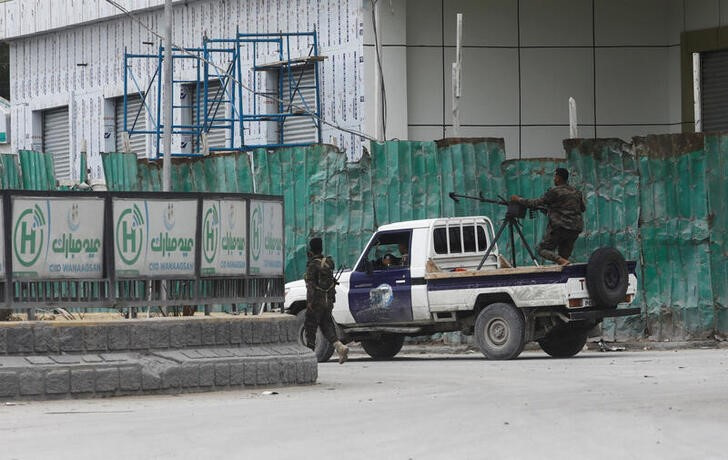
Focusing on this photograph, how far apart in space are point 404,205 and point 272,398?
32.5ft

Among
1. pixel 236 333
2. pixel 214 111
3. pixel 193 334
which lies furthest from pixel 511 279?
pixel 214 111

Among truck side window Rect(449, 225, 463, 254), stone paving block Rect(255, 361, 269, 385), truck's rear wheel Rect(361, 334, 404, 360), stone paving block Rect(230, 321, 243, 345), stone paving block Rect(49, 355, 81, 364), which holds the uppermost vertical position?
truck side window Rect(449, 225, 463, 254)

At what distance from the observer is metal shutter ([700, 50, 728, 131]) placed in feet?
114

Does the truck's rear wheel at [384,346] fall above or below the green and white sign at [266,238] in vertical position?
below

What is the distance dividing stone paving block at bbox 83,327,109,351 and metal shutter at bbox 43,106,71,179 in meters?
28.1

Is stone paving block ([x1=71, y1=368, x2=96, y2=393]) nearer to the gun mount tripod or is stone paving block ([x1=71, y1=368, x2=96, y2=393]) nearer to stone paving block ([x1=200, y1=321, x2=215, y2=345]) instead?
stone paving block ([x1=200, y1=321, x2=215, y2=345])

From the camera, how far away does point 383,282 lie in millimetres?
21109

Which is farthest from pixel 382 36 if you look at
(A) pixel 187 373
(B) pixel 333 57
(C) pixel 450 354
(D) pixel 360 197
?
(A) pixel 187 373

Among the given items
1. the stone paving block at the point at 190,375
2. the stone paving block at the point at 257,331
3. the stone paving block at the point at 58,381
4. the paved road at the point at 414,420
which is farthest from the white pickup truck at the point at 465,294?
the stone paving block at the point at 58,381

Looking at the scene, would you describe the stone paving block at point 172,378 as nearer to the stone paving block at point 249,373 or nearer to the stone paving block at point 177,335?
the stone paving block at point 177,335

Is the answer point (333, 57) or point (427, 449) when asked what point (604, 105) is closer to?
point (333, 57)

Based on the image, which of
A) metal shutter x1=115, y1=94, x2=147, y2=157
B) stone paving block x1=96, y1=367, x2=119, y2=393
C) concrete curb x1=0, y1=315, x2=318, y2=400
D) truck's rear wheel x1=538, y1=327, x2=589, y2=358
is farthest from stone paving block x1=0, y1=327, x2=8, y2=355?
metal shutter x1=115, y1=94, x2=147, y2=157

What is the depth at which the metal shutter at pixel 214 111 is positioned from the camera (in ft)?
120

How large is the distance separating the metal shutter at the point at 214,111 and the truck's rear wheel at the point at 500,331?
56.1 feet
